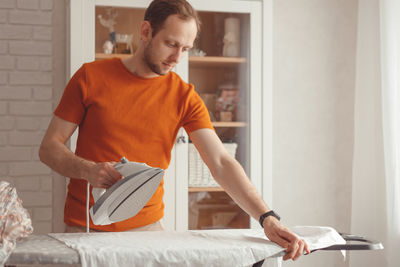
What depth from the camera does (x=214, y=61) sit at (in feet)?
7.27

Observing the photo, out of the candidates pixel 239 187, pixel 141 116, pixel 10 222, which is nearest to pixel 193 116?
pixel 141 116

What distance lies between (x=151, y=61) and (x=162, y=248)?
64 centimetres

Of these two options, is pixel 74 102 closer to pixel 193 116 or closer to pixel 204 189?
pixel 193 116

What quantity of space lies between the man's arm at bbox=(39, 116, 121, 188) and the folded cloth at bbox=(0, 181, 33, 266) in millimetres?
181

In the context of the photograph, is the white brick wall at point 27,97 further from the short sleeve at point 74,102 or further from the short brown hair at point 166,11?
the short brown hair at point 166,11

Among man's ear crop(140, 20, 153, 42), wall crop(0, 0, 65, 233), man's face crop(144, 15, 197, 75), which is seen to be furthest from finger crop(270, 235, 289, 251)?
wall crop(0, 0, 65, 233)

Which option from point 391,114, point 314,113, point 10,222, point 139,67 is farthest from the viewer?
point 314,113

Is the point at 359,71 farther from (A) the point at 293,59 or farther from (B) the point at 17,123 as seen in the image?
(B) the point at 17,123

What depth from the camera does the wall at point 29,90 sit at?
2.16m

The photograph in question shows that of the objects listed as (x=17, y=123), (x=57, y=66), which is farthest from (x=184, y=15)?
(x=17, y=123)

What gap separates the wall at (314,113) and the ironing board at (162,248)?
121 cm

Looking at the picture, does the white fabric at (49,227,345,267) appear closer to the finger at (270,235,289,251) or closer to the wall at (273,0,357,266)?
the finger at (270,235,289,251)

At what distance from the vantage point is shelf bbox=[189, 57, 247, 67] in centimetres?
219

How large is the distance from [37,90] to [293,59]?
134cm
